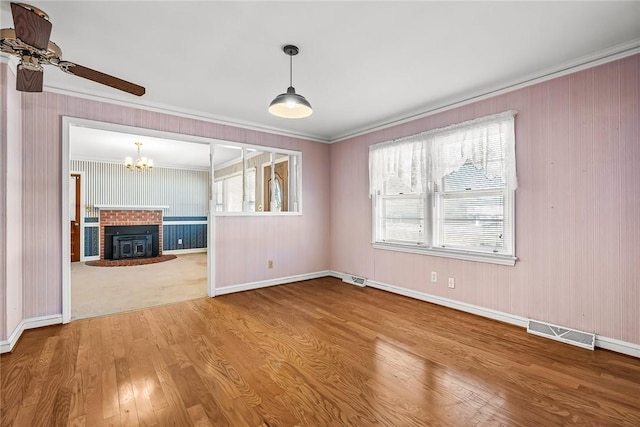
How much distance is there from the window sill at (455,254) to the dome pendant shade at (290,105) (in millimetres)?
2503

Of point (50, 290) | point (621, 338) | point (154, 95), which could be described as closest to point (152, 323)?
point (50, 290)

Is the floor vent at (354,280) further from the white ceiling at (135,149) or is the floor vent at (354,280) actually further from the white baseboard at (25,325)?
the white baseboard at (25,325)

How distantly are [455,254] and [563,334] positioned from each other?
1243 mm

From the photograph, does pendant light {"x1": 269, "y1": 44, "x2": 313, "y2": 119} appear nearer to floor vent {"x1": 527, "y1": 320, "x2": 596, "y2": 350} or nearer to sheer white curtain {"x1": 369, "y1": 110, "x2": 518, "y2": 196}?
sheer white curtain {"x1": 369, "y1": 110, "x2": 518, "y2": 196}

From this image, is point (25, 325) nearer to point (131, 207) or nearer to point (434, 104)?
point (434, 104)

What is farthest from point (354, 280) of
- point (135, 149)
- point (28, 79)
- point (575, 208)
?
point (135, 149)

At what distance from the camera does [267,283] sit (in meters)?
4.77

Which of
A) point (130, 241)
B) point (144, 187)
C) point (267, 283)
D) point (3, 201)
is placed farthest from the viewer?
point (144, 187)

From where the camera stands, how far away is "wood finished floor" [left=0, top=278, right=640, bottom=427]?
5.73 feet

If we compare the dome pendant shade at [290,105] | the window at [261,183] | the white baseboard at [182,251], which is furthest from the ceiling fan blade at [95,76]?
the white baseboard at [182,251]

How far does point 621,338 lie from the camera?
2.50 metres

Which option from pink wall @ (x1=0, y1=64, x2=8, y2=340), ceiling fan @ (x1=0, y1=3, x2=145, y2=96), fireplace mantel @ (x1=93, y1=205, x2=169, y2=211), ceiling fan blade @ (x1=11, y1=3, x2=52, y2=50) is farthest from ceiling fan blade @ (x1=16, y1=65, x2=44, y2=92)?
fireplace mantel @ (x1=93, y1=205, x2=169, y2=211)

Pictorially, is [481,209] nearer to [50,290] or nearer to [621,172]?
[621,172]

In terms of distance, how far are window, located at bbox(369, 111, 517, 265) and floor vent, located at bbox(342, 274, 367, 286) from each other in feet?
2.16
